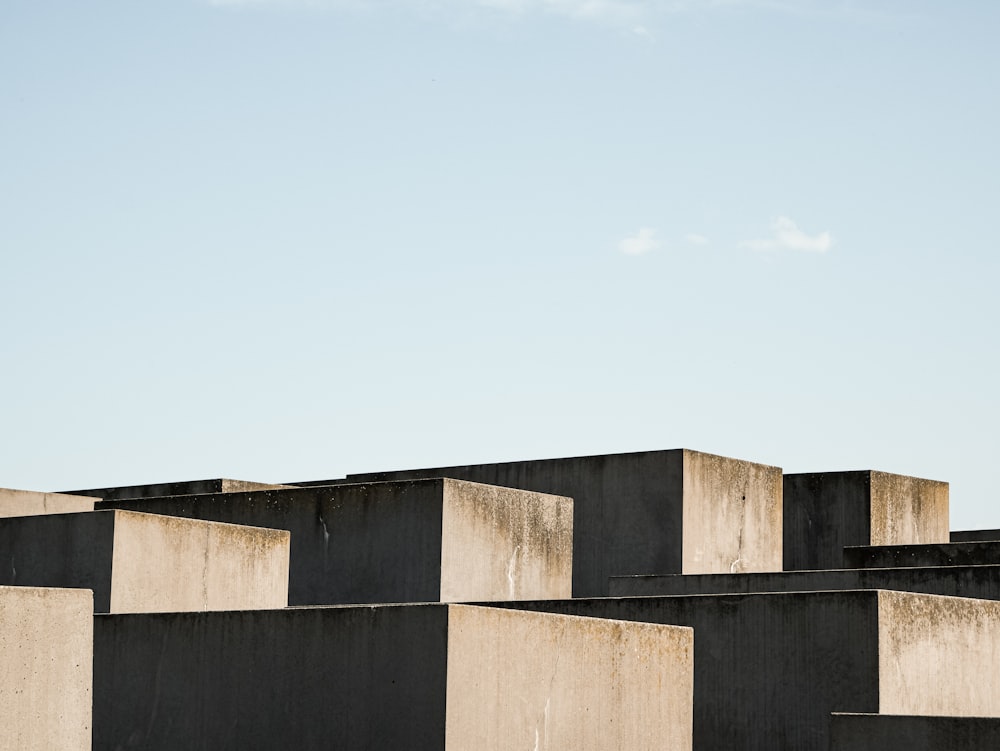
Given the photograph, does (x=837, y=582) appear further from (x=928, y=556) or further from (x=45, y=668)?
(x=45, y=668)

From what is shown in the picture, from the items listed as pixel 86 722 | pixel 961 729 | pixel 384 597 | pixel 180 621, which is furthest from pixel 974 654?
pixel 86 722

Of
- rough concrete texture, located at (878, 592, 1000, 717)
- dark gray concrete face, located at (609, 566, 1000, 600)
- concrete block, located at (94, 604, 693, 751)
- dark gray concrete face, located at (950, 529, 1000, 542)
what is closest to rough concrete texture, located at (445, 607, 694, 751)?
concrete block, located at (94, 604, 693, 751)

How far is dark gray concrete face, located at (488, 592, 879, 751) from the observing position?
9.91m

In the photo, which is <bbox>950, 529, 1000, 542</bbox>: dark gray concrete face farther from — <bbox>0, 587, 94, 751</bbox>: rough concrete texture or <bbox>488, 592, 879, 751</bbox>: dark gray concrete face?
<bbox>0, 587, 94, 751</bbox>: rough concrete texture

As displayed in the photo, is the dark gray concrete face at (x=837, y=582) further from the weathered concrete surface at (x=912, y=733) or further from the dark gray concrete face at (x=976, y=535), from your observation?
the dark gray concrete face at (x=976, y=535)

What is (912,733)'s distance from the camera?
7.64 metres

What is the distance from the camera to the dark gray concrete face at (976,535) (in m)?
20.8

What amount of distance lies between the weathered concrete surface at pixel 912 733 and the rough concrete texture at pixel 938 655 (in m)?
1.93

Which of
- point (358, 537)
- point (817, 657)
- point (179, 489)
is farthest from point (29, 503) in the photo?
point (817, 657)

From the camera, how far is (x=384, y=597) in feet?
40.8

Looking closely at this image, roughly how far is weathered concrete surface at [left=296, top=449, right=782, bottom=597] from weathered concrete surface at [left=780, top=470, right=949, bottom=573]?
187 cm

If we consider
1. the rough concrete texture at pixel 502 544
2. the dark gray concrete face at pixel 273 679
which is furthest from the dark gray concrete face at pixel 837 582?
the dark gray concrete face at pixel 273 679

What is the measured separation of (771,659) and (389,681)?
406 cm

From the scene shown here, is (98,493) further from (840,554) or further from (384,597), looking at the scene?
(840,554)
